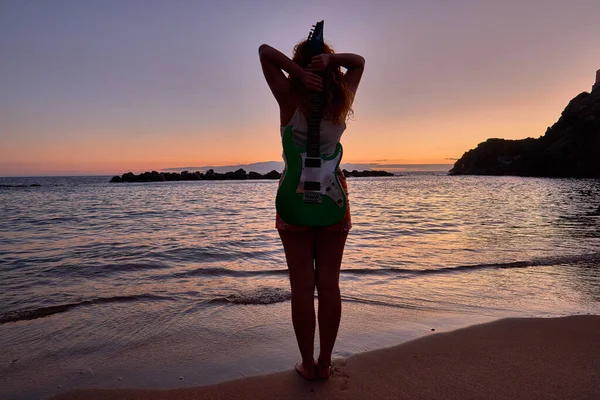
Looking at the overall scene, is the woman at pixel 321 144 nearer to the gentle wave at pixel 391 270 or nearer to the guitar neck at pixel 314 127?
the guitar neck at pixel 314 127

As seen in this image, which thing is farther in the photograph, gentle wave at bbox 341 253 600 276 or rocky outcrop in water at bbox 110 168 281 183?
rocky outcrop in water at bbox 110 168 281 183

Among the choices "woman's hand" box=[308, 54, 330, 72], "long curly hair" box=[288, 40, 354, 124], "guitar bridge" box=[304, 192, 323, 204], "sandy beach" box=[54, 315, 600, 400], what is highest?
"woman's hand" box=[308, 54, 330, 72]

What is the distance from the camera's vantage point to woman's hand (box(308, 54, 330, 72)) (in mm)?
2318

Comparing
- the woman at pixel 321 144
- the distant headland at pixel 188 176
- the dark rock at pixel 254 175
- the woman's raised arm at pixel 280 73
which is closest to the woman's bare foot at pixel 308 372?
the woman at pixel 321 144

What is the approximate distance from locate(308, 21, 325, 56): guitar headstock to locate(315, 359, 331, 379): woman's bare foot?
1938mm

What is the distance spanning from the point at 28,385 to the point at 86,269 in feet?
12.7

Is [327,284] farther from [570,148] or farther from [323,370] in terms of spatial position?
[570,148]

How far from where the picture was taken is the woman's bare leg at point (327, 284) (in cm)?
249

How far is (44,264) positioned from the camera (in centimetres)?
644

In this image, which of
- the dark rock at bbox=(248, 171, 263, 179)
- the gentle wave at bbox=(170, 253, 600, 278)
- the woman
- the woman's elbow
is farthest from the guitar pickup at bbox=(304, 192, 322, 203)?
the dark rock at bbox=(248, 171, 263, 179)

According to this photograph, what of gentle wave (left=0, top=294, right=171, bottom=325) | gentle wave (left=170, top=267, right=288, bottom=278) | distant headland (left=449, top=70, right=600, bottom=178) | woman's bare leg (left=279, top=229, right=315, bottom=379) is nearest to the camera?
woman's bare leg (left=279, top=229, right=315, bottom=379)

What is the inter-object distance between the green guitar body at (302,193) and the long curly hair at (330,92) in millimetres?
225

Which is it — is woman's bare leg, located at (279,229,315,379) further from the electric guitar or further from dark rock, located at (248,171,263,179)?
dark rock, located at (248,171,263,179)

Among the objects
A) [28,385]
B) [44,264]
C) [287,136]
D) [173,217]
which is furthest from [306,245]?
[173,217]
